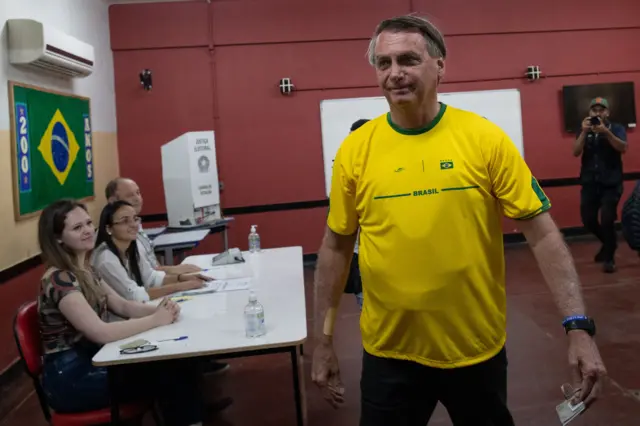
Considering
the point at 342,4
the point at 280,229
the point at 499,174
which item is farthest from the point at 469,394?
the point at 342,4

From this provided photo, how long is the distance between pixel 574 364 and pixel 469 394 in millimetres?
254

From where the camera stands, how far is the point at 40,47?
12.0ft

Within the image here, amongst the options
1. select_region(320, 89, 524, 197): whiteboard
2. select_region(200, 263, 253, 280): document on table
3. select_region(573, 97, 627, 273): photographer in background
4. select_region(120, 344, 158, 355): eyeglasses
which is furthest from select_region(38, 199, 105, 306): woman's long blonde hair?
select_region(573, 97, 627, 273): photographer in background

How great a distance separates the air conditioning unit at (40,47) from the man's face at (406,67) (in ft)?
10.2

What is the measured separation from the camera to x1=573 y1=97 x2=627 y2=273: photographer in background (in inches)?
198

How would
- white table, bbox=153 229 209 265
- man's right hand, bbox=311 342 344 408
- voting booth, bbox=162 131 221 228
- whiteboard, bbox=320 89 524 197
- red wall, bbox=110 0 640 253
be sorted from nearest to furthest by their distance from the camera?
man's right hand, bbox=311 342 344 408 → white table, bbox=153 229 209 265 → voting booth, bbox=162 131 221 228 → red wall, bbox=110 0 640 253 → whiteboard, bbox=320 89 524 197

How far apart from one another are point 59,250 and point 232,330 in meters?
0.72

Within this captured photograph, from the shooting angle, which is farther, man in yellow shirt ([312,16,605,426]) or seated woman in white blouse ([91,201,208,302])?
seated woman in white blouse ([91,201,208,302])

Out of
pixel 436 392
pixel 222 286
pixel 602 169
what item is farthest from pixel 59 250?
pixel 602 169

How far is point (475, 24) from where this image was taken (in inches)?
251

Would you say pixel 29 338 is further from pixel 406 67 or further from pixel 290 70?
pixel 290 70

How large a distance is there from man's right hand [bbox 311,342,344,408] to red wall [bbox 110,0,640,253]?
4837 millimetres

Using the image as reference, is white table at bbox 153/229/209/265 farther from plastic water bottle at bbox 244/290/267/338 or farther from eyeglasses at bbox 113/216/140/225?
plastic water bottle at bbox 244/290/267/338

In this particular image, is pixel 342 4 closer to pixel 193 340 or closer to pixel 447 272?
pixel 193 340
